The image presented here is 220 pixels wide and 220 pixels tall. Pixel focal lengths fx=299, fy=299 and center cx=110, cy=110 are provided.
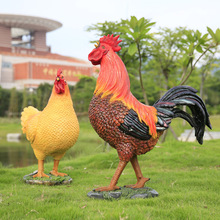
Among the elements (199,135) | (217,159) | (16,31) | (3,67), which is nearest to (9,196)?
(199,135)

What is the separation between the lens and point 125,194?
345 centimetres

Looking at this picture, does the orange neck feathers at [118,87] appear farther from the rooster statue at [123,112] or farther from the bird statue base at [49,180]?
the bird statue base at [49,180]

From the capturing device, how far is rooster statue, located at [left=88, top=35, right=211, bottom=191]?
3.38m

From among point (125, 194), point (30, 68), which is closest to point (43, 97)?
point (30, 68)

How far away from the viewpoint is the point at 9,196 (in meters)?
3.44

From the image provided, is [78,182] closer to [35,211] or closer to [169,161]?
[35,211]

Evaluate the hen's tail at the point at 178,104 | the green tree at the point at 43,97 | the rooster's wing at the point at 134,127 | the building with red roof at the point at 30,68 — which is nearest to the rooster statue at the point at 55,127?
the rooster's wing at the point at 134,127

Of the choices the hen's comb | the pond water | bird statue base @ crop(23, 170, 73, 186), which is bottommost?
the pond water

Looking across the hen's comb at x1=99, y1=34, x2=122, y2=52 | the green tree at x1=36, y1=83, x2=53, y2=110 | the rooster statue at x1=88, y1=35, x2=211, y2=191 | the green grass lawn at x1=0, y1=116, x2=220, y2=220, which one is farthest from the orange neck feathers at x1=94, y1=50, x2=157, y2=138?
the green tree at x1=36, y1=83, x2=53, y2=110

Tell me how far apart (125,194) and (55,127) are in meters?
1.57

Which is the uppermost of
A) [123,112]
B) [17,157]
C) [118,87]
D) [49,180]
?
[118,87]

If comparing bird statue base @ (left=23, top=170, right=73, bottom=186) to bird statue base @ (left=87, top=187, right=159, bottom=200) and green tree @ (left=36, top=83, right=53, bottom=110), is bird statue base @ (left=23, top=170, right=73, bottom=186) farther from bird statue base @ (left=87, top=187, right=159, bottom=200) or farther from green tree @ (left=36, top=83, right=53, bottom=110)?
green tree @ (left=36, top=83, right=53, bottom=110)

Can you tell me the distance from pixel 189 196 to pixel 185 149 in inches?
144

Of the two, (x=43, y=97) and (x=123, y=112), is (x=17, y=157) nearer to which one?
(x=123, y=112)
